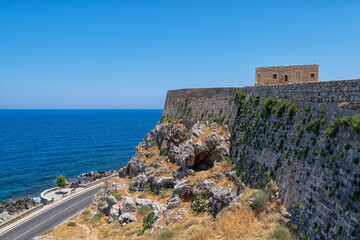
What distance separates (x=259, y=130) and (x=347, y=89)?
737 centimetres

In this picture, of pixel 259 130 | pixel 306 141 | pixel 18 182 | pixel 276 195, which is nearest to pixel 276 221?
pixel 276 195

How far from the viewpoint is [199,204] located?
18.1 metres

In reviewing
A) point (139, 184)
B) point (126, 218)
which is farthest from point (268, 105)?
point (139, 184)

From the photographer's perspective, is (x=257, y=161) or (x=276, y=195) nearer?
(x=276, y=195)

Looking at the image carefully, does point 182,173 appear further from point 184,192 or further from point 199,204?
point 199,204

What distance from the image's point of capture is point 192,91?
30.7 m

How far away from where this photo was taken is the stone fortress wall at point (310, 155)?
30.9 feet

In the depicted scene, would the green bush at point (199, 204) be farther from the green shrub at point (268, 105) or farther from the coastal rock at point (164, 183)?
the green shrub at point (268, 105)

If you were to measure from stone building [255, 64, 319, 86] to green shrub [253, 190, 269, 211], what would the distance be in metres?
13.6

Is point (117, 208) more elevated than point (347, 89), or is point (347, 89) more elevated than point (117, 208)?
point (347, 89)

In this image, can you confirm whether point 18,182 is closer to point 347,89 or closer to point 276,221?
point 276,221

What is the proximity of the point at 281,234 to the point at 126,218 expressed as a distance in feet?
47.8

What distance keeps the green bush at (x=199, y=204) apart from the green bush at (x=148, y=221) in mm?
3685

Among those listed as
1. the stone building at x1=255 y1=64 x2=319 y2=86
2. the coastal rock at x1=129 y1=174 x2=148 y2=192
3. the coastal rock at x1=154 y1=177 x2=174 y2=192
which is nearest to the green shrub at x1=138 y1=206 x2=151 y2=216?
the coastal rock at x1=154 y1=177 x2=174 y2=192
